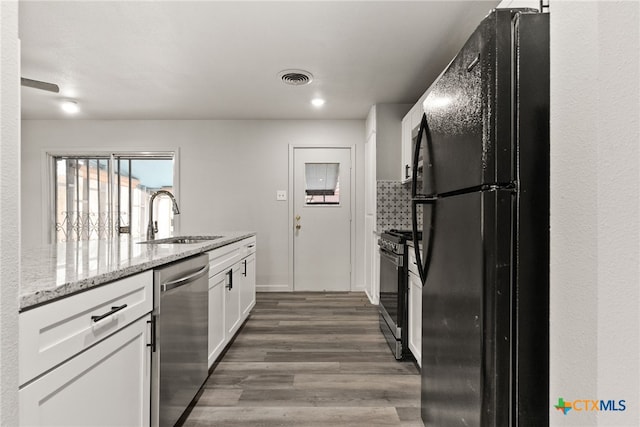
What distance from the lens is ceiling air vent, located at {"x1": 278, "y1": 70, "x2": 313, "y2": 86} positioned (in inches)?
120

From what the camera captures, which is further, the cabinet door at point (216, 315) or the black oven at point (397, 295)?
the black oven at point (397, 295)

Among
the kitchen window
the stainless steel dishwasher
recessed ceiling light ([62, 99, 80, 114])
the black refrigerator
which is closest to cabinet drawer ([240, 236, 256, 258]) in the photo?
the stainless steel dishwasher

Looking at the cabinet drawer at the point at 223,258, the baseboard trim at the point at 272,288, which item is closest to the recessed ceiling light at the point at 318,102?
the cabinet drawer at the point at 223,258

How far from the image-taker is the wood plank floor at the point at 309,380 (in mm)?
1715

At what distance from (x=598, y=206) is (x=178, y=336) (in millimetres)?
Result: 1602

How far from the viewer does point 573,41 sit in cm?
84

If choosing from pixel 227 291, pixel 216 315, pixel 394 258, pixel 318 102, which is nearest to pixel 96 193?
pixel 318 102

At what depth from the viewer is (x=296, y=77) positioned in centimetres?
316

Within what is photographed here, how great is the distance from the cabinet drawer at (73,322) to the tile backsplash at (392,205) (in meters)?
2.97

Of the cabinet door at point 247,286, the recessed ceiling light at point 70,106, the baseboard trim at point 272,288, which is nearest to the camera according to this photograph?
the cabinet door at point 247,286

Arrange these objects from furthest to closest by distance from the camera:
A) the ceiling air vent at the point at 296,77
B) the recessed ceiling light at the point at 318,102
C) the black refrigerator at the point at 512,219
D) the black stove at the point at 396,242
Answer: the recessed ceiling light at the point at 318,102 < the ceiling air vent at the point at 296,77 < the black stove at the point at 396,242 < the black refrigerator at the point at 512,219

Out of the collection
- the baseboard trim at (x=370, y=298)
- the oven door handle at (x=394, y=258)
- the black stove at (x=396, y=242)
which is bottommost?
the baseboard trim at (x=370, y=298)

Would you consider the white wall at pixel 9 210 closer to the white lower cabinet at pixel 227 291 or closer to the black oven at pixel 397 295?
the white lower cabinet at pixel 227 291

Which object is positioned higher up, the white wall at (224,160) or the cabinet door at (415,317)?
the white wall at (224,160)
